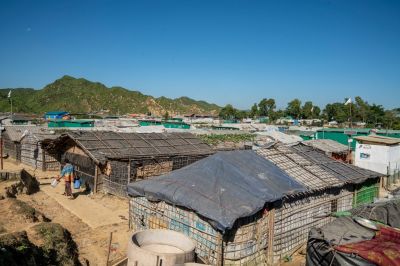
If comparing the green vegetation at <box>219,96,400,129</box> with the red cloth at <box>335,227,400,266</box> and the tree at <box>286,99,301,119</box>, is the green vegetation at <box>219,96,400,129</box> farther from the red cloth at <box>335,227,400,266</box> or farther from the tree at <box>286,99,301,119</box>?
the red cloth at <box>335,227,400,266</box>

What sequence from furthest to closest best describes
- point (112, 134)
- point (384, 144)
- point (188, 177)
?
point (384, 144)
point (112, 134)
point (188, 177)

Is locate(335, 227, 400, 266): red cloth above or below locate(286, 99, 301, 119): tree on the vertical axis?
below

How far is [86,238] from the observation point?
10.7 metres

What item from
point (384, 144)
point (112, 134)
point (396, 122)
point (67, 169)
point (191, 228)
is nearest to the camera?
point (191, 228)

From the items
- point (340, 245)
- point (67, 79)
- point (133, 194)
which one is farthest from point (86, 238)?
point (67, 79)

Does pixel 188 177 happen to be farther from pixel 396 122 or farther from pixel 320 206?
pixel 396 122

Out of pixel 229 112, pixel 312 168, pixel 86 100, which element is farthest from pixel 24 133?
pixel 86 100

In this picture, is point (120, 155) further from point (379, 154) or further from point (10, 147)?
point (379, 154)

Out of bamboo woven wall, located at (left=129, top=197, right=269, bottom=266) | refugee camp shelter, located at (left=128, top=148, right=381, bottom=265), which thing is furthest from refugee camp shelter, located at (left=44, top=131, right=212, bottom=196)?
bamboo woven wall, located at (left=129, top=197, right=269, bottom=266)

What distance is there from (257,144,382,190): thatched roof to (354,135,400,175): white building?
10839 millimetres

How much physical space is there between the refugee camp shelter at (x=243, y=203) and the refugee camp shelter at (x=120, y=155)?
16.0 ft

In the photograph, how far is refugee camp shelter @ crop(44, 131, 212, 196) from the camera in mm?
15555

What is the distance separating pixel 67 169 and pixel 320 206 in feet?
36.4

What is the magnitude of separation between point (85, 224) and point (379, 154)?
21.4 meters
